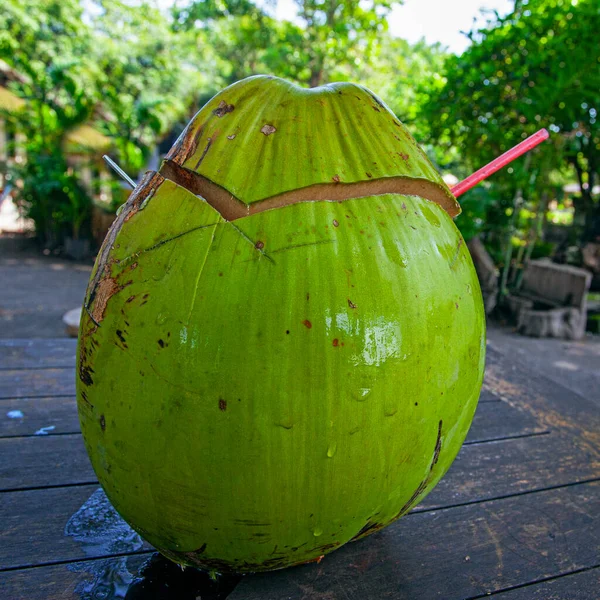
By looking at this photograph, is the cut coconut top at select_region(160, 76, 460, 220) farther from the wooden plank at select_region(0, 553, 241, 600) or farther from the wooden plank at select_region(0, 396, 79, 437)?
the wooden plank at select_region(0, 396, 79, 437)

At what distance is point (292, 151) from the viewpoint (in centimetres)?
72

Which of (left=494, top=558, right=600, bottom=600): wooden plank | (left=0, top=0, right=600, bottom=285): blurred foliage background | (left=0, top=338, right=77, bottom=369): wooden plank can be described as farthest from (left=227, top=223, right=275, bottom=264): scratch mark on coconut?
(left=0, top=0, right=600, bottom=285): blurred foliage background

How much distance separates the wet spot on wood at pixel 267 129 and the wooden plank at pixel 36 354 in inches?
50.2

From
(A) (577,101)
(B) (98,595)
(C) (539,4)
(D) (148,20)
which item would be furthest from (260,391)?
(D) (148,20)

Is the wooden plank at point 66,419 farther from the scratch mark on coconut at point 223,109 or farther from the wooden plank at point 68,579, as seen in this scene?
the scratch mark on coconut at point 223,109

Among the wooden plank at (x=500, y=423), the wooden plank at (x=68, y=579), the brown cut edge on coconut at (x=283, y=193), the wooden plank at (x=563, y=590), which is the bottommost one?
the wooden plank at (x=68, y=579)

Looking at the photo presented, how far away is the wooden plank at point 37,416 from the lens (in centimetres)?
129

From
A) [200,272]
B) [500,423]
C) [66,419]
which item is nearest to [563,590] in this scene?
[500,423]

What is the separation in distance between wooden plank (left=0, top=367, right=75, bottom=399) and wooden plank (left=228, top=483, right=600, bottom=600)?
95cm

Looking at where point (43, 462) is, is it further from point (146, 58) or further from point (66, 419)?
point (146, 58)

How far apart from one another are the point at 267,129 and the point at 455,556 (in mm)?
751

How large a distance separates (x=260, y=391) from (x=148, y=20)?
21.6 m

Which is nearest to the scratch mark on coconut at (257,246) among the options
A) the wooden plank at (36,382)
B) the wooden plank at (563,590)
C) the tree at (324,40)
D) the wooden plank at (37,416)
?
the wooden plank at (563,590)

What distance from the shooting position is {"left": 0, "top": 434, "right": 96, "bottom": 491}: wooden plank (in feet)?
Result: 3.53
